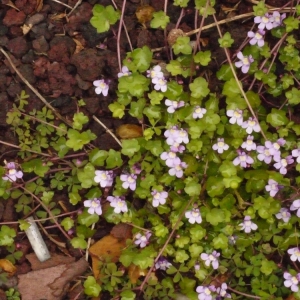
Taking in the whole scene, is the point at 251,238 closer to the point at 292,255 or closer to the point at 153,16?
the point at 292,255

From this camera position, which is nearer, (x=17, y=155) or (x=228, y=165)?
(x=228, y=165)

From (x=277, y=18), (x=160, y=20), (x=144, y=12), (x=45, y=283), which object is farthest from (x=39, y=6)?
(x=45, y=283)

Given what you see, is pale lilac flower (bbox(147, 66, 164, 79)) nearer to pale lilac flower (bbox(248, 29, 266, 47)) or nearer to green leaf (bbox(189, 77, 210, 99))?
green leaf (bbox(189, 77, 210, 99))

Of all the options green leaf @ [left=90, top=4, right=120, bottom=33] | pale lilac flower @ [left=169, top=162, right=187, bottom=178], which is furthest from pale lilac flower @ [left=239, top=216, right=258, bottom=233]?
green leaf @ [left=90, top=4, right=120, bottom=33]

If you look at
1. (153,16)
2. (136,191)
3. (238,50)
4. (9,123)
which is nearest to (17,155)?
(9,123)

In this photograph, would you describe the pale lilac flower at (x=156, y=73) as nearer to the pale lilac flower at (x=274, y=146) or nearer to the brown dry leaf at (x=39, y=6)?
the pale lilac flower at (x=274, y=146)

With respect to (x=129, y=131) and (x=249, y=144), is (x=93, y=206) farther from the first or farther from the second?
(x=249, y=144)

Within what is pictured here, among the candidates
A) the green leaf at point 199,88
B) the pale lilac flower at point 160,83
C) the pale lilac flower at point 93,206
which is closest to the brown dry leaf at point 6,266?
the pale lilac flower at point 93,206

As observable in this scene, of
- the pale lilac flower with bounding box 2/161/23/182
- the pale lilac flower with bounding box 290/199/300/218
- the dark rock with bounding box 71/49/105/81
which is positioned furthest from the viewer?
the dark rock with bounding box 71/49/105/81
